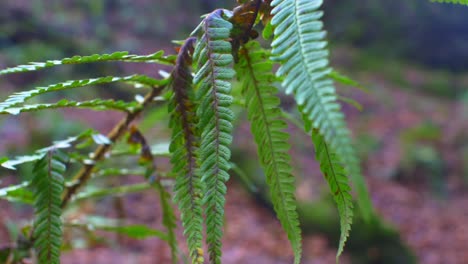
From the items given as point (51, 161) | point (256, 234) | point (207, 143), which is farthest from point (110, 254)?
point (207, 143)

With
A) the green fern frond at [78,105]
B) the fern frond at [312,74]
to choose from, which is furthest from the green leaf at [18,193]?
the fern frond at [312,74]

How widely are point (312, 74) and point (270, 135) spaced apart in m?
0.15

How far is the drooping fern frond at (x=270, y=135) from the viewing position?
49cm

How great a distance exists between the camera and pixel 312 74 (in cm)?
38

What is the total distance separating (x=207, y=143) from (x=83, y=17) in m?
6.68

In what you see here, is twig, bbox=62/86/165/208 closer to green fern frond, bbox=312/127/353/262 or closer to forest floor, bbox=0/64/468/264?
green fern frond, bbox=312/127/353/262

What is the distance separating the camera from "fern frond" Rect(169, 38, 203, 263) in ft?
1.59

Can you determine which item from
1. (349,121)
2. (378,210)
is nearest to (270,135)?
(378,210)

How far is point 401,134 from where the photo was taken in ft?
18.6

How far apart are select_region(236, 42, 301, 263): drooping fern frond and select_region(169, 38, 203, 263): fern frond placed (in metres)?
0.07

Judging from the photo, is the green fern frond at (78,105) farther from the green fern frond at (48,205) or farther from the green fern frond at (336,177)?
the green fern frond at (336,177)

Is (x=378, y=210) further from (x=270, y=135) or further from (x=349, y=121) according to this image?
(x=270, y=135)

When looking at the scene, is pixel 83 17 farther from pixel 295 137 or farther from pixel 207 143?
pixel 207 143

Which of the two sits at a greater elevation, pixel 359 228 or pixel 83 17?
pixel 83 17
